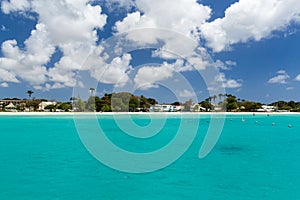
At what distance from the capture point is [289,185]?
842 centimetres

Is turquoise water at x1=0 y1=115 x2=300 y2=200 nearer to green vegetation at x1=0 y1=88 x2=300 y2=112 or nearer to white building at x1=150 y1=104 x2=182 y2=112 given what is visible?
green vegetation at x1=0 y1=88 x2=300 y2=112

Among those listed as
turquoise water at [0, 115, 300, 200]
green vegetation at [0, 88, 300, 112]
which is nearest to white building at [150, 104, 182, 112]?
green vegetation at [0, 88, 300, 112]

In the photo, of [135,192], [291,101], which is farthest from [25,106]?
[291,101]

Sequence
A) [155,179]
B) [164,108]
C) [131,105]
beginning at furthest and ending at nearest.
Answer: [164,108] → [131,105] → [155,179]

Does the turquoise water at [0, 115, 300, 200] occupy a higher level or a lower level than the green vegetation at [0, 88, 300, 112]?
lower

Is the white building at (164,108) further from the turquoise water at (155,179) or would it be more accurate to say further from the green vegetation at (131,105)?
the turquoise water at (155,179)

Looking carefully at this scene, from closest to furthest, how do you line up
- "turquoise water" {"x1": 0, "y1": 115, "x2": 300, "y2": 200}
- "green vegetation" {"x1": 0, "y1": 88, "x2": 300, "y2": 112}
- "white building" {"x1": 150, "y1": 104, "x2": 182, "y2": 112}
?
"turquoise water" {"x1": 0, "y1": 115, "x2": 300, "y2": 200}
"green vegetation" {"x1": 0, "y1": 88, "x2": 300, "y2": 112}
"white building" {"x1": 150, "y1": 104, "x2": 182, "y2": 112}

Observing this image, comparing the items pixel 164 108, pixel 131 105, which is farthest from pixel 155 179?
pixel 164 108

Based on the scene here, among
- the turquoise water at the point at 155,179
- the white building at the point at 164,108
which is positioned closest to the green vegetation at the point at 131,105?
the white building at the point at 164,108

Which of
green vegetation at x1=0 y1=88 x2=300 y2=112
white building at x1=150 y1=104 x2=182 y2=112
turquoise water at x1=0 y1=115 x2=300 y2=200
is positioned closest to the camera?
turquoise water at x1=0 y1=115 x2=300 y2=200

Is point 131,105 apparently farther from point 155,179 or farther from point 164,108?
point 155,179

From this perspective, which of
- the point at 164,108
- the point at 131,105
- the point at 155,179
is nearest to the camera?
the point at 155,179

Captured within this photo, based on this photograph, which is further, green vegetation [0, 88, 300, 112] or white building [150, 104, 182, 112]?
white building [150, 104, 182, 112]

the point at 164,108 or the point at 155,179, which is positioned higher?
the point at 164,108
